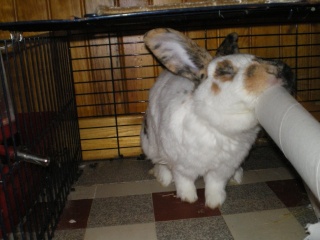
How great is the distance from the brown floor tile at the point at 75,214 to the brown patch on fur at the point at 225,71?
94 centimetres

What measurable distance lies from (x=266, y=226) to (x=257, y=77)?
0.69 metres

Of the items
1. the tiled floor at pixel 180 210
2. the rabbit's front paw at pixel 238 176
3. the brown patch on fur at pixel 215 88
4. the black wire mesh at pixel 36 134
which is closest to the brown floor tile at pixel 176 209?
the tiled floor at pixel 180 210

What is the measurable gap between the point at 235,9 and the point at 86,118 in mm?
1548

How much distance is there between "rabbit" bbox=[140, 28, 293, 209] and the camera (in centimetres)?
139

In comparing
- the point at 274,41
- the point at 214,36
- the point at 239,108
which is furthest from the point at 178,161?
the point at 274,41

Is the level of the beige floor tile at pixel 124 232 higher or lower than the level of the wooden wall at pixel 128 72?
lower

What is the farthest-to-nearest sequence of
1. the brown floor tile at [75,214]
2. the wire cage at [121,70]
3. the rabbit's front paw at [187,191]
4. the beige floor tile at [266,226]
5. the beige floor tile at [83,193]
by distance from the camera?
the wire cage at [121,70]
the beige floor tile at [83,193]
the rabbit's front paw at [187,191]
the brown floor tile at [75,214]
the beige floor tile at [266,226]

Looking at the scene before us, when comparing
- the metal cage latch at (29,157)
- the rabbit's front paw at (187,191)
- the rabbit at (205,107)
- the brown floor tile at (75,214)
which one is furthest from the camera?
the rabbit's front paw at (187,191)

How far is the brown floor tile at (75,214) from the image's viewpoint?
171 cm

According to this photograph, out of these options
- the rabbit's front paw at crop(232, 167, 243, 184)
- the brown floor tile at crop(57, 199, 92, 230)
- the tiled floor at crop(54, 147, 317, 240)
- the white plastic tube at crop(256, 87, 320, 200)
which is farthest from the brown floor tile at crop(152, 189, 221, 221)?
the white plastic tube at crop(256, 87, 320, 200)

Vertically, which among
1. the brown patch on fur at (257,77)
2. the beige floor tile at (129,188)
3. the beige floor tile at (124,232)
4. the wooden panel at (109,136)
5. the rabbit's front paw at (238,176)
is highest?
the brown patch on fur at (257,77)

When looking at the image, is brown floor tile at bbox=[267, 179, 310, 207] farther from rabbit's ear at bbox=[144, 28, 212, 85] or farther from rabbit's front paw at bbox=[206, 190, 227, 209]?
rabbit's ear at bbox=[144, 28, 212, 85]

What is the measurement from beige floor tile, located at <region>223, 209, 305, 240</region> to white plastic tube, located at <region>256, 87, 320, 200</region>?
651 millimetres

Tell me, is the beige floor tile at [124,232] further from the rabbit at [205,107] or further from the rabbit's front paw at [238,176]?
the rabbit's front paw at [238,176]
